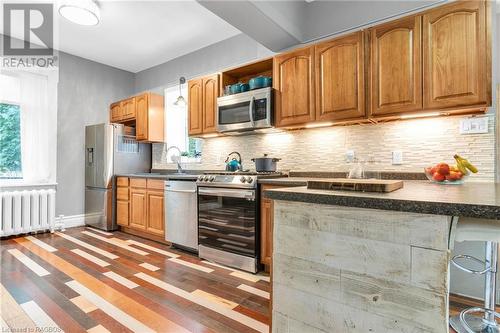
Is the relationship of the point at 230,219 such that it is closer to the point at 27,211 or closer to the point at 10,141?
the point at 27,211

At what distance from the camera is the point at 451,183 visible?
1875mm

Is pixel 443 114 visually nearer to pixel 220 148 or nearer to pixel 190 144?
pixel 220 148

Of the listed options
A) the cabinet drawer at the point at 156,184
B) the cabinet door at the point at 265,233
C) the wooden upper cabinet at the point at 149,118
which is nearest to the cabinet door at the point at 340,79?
the cabinet door at the point at 265,233

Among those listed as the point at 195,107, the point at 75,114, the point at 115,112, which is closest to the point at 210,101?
the point at 195,107

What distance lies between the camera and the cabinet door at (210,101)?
3479 millimetres

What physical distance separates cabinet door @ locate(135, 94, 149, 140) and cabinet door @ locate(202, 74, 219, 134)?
1350 millimetres

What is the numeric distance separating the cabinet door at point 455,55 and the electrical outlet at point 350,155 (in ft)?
2.58

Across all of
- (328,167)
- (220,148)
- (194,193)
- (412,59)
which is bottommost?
(194,193)

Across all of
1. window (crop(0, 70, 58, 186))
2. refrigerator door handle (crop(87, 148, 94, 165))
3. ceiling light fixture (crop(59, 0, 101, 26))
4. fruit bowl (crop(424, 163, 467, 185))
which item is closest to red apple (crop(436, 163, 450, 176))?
fruit bowl (crop(424, 163, 467, 185))

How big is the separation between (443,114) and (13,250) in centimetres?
479

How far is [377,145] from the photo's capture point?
8.50ft

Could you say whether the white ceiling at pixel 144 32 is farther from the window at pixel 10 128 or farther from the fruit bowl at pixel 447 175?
the fruit bowl at pixel 447 175

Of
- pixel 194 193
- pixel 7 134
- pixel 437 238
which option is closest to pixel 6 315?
A: pixel 194 193

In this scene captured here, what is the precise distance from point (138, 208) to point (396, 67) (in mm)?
3630
